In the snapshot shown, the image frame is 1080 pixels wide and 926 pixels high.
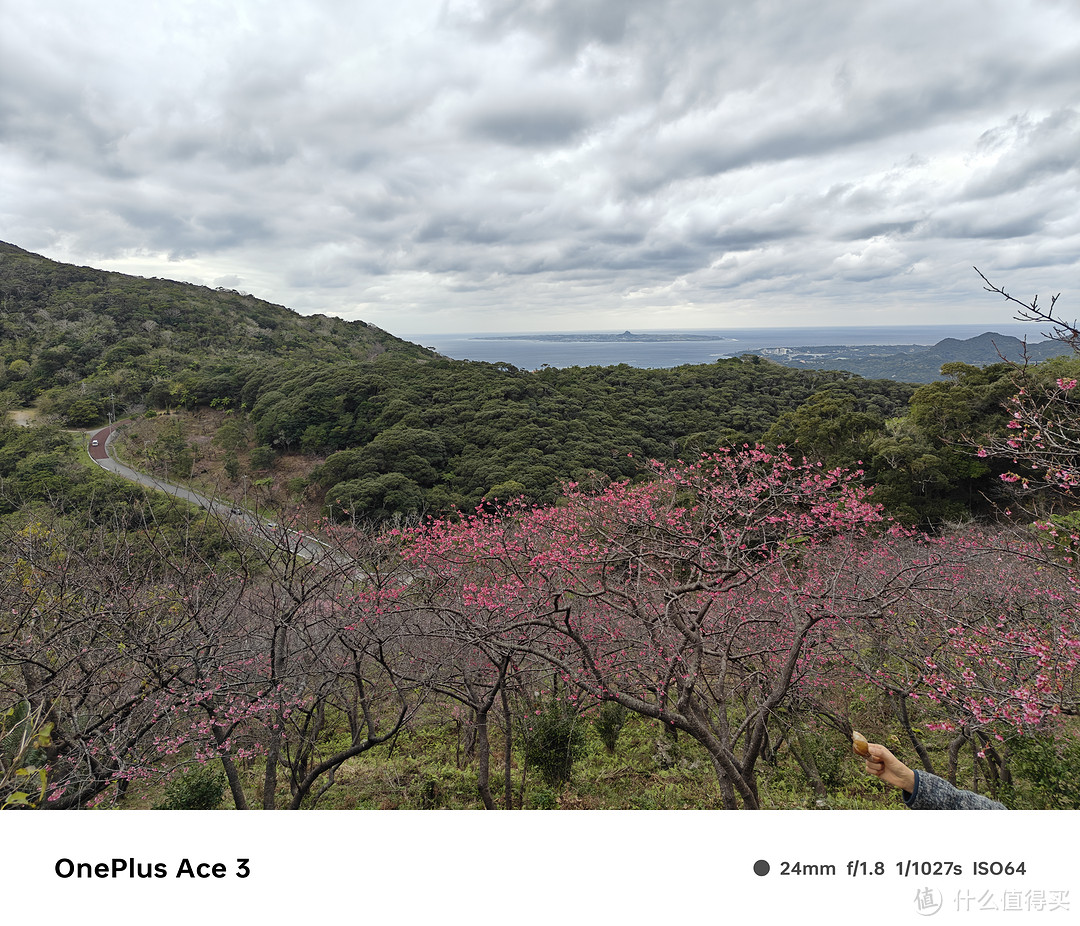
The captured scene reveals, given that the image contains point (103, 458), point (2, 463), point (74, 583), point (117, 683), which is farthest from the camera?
point (103, 458)

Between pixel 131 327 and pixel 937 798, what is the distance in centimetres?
7029

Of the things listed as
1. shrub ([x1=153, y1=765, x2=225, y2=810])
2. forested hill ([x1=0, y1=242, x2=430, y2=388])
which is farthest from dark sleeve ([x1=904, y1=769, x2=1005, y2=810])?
forested hill ([x1=0, y1=242, x2=430, y2=388])

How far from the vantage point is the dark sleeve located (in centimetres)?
230

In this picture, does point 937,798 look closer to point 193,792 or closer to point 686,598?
point 686,598

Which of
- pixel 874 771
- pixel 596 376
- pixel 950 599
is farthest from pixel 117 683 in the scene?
pixel 596 376

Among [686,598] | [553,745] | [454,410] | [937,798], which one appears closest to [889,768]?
[937,798]

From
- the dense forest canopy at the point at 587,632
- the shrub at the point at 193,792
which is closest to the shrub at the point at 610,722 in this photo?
the dense forest canopy at the point at 587,632

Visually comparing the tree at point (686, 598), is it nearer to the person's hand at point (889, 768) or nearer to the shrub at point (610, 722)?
the shrub at point (610, 722)

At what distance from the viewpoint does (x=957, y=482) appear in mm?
17562

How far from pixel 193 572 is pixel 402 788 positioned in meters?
4.57

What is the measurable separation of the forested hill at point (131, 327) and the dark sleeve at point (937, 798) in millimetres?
54455

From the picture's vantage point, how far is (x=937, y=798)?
2.31 m

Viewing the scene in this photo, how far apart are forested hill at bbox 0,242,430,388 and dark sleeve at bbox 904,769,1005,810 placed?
54.5 metres

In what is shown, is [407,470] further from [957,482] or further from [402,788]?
[957,482]
